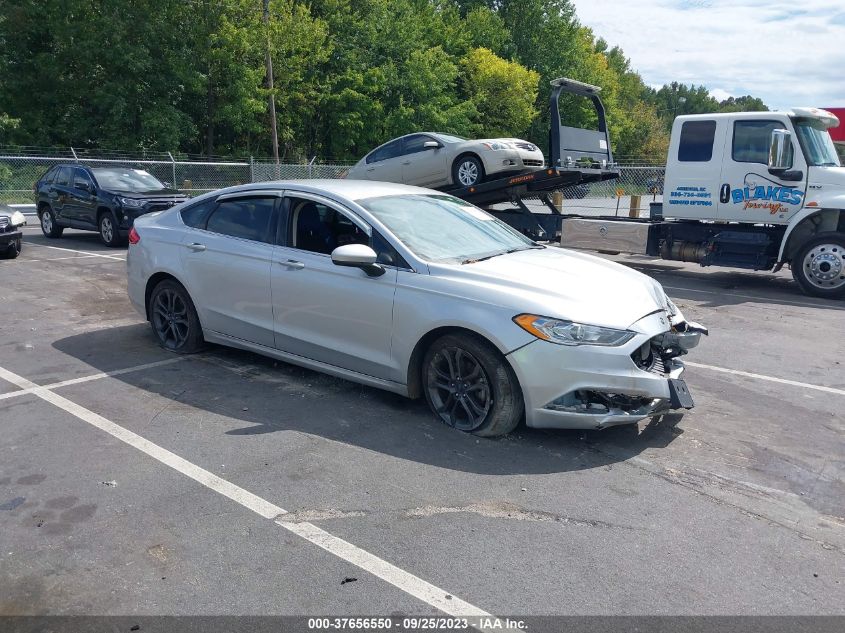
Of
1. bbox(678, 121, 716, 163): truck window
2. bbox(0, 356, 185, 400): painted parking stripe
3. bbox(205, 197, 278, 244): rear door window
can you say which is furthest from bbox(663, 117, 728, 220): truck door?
bbox(0, 356, 185, 400): painted parking stripe

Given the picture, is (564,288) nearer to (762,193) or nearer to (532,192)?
(762,193)

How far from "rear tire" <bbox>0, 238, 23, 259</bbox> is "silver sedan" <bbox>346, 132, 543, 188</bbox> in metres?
6.42

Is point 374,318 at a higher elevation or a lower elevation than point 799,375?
higher

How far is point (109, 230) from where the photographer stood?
14461 mm

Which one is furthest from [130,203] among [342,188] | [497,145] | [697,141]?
[697,141]

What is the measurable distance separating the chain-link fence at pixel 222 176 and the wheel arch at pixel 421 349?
41.3 ft

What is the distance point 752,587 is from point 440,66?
43396 mm

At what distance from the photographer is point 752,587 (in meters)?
3.17

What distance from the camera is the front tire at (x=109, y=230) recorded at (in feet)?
47.0

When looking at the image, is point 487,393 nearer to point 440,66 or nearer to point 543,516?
point 543,516

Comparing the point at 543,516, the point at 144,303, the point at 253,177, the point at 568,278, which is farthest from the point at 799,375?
the point at 253,177

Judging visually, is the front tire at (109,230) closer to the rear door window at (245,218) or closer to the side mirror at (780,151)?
the rear door window at (245,218)

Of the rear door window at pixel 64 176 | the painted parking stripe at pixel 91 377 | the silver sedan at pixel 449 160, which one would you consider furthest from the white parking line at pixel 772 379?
the rear door window at pixel 64 176

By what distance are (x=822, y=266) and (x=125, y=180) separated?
13.1m
